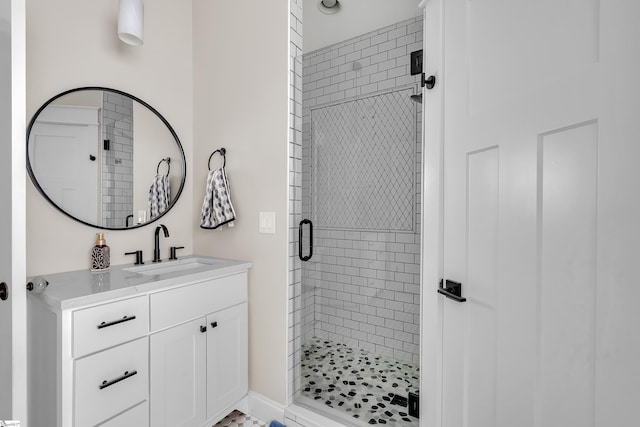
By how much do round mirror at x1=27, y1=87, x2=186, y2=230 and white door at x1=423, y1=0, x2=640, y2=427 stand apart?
5.82ft

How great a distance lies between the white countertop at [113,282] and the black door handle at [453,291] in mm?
1159

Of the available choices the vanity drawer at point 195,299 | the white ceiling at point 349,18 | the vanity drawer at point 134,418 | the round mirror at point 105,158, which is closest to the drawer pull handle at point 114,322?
the vanity drawer at point 195,299

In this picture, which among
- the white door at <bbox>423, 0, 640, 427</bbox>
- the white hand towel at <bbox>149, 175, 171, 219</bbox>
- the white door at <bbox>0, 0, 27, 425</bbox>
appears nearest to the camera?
the white door at <bbox>423, 0, 640, 427</bbox>

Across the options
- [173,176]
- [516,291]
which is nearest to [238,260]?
[173,176]

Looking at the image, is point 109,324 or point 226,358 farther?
point 226,358

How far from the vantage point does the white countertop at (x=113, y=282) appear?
46.6 inches

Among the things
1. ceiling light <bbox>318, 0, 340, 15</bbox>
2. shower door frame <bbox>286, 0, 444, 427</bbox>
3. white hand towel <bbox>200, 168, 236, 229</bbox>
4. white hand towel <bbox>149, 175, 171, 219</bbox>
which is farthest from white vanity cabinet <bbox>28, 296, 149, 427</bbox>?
ceiling light <bbox>318, 0, 340, 15</bbox>

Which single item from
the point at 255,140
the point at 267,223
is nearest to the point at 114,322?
the point at 267,223

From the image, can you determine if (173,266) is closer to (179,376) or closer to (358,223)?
(179,376)

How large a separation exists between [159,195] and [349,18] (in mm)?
1816

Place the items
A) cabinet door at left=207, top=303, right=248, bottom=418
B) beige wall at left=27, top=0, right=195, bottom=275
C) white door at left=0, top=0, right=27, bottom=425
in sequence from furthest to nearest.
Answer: cabinet door at left=207, top=303, right=248, bottom=418
beige wall at left=27, top=0, right=195, bottom=275
white door at left=0, top=0, right=27, bottom=425

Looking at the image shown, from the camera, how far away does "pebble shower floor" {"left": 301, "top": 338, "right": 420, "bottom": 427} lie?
1764 millimetres

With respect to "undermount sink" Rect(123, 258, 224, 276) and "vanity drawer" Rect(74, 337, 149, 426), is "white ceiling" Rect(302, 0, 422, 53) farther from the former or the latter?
"vanity drawer" Rect(74, 337, 149, 426)

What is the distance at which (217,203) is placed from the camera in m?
1.97
